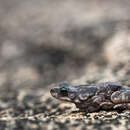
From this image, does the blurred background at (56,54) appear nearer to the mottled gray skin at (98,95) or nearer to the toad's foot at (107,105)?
the mottled gray skin at (98,95)

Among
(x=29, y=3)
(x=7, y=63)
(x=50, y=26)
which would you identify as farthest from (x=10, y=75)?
(x=29, y=3)

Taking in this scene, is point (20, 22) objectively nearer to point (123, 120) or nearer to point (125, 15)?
point (125, 15)

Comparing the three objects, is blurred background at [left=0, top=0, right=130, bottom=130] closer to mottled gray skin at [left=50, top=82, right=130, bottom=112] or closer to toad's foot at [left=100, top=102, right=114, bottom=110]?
mottled gray skin at [left=50, top=82, right=130, bottom=112]

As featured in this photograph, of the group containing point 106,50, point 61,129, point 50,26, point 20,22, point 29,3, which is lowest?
point 61,129

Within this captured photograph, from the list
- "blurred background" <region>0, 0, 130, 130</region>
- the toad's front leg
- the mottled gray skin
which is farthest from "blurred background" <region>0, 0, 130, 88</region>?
the toad's front leg

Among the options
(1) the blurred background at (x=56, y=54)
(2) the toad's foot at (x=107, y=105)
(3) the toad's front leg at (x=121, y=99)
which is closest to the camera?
(3) the toad's front leg at (x=121, y=99)

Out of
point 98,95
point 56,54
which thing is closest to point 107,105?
point 98,95

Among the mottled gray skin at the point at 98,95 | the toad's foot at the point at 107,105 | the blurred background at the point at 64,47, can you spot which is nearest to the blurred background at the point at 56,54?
the blurred background at the point at 64,47
